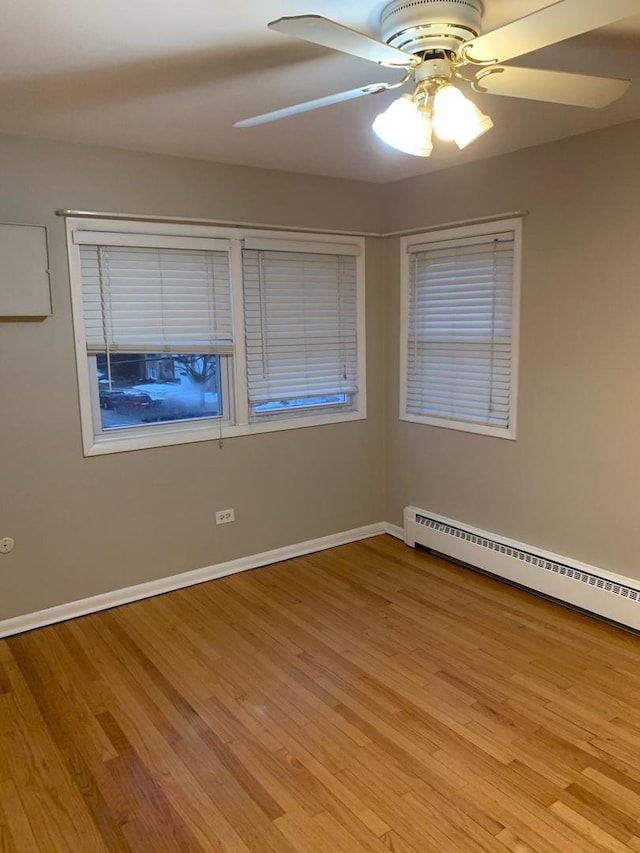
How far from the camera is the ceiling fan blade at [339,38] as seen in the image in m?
1.39

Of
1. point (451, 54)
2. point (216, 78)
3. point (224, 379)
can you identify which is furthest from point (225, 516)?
point (451, 54)

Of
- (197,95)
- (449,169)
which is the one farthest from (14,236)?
(449,169)

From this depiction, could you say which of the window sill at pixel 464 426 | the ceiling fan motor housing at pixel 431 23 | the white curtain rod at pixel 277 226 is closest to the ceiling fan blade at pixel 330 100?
the ceiling fan motor housing at pixel 431 23

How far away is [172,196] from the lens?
3.45 meters

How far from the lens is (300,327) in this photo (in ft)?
13.3

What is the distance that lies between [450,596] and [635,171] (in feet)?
7.68

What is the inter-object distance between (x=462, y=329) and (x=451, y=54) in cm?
220

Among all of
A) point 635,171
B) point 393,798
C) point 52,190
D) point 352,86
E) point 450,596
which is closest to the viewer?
point 393,798

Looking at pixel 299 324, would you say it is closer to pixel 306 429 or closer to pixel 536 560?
pixel 306 429

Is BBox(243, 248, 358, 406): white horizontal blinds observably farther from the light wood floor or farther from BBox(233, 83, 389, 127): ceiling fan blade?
BBox(233, 83, 389, 127): ceiling fan blade

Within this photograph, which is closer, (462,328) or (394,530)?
(462,328)

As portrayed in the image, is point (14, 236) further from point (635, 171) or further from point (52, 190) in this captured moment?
point (635, 171)

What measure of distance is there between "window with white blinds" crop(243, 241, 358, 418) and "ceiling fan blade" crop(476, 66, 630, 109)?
6.91ft

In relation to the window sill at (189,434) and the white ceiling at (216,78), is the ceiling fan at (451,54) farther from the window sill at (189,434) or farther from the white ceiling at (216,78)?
the window sill at (189,434)
